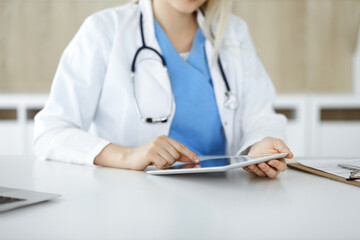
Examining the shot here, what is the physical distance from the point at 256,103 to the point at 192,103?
22 cm

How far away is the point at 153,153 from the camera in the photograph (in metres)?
0.88

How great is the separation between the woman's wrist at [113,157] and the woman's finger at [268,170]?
301 mm

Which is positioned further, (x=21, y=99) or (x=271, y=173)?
(x=21, y=99)

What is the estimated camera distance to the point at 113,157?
953 millimetres

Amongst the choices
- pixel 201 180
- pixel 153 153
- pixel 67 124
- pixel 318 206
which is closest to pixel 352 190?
pixel 318 206

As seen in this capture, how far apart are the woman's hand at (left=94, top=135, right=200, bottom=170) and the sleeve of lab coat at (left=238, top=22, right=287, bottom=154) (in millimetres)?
318

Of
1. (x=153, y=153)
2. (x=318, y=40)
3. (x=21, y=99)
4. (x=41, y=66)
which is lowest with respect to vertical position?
(x=153, y=153)

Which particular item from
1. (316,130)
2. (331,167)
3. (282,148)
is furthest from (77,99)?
(316,130)

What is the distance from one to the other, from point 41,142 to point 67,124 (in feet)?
0.28

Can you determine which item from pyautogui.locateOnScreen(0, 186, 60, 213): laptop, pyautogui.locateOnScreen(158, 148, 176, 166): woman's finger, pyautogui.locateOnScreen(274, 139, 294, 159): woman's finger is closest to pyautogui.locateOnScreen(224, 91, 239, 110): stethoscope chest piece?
pyautogui.locateOnScreen(274, 139, 294, 159): woman's finger

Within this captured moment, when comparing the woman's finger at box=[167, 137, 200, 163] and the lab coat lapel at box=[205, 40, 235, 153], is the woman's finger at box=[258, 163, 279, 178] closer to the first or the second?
the woman's finger at box=[167, 137, 200, 163]

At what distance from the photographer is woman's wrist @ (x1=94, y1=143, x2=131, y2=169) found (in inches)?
36.8

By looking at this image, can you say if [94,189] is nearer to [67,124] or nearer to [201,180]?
[201,180]

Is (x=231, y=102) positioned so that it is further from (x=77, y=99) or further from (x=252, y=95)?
(x=77, y=99)
